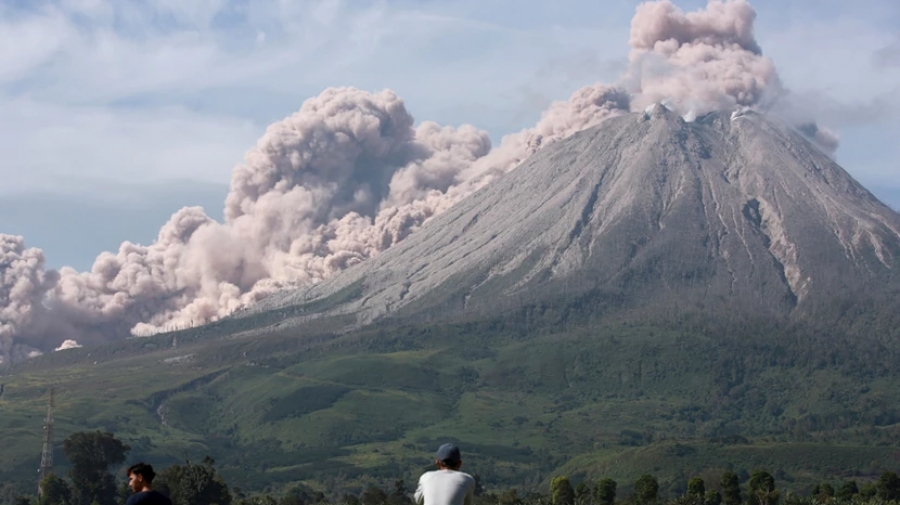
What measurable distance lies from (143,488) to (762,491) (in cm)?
7338

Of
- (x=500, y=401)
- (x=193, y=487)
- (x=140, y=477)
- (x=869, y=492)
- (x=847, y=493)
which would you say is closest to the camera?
(x=140, y=477)

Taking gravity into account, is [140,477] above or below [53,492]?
below

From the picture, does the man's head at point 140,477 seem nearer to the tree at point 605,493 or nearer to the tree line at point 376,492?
the tree line at point 376,492

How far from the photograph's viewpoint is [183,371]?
7239 inches

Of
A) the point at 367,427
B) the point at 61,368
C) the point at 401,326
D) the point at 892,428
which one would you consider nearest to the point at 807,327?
the point at 892,428

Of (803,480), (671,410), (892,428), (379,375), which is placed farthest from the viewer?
(379,375)

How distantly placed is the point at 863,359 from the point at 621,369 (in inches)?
1201

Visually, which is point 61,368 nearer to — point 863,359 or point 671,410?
point 671,410

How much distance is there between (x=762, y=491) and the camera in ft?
274

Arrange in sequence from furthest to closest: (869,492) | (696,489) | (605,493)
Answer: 1. (869,492)
2. (696,489)
3. (605,493)

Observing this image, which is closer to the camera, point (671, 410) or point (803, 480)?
point (803, 480)

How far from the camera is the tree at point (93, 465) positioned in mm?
83812

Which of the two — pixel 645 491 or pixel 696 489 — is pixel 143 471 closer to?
pixel 696 489

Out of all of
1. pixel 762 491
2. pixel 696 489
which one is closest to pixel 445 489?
pixel 696 489
